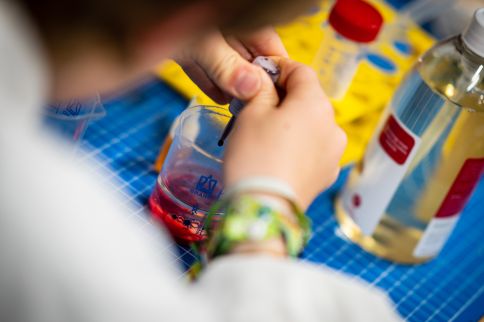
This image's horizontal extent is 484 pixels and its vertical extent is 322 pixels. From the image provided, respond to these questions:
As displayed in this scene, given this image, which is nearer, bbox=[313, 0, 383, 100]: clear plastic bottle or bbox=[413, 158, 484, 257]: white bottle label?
bbox=[413, 158, 484, 257]: white bottle label

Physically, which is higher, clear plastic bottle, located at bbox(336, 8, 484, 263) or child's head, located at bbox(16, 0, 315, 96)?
child's head, located at bbox(16, 0, 315, 96)

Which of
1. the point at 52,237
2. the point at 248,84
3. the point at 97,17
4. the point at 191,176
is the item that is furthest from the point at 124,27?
the point at 191,176

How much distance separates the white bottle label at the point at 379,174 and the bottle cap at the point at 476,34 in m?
0.11

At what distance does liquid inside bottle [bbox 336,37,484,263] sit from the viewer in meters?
0.78

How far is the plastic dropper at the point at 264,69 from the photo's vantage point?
25.9 inches

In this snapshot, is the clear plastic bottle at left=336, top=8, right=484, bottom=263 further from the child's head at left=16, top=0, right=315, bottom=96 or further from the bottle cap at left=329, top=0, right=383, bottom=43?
the child's head at left=16, top=0, right=315, bottom=96

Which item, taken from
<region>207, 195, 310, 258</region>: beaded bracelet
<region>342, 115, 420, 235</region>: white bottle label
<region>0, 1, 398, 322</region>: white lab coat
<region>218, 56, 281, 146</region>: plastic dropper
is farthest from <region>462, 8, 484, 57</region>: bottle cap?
<region>0, 1, 398, 322</region>: white lab coat

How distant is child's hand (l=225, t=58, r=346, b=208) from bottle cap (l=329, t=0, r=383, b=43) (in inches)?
9.7

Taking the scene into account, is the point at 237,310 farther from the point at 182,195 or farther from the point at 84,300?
the point at 182,195

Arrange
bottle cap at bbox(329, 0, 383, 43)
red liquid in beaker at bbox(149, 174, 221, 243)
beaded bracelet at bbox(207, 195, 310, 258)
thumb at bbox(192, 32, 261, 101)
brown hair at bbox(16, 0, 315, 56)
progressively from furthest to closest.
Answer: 1. bottle cap at bbox(329, 0, 383, 43)
2. red liquid in beaker at bbox(149, 174, 221, 243)
3. thumb at bbox(192, 32, 261, 101)
4. beaded bracelet at bbox(207, 195, 310, 258)
5. brown hair at bbox(16, 0, 315, 56)

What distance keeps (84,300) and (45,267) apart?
3 centimetres

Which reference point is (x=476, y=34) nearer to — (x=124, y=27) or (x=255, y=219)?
(x=255, y=219)

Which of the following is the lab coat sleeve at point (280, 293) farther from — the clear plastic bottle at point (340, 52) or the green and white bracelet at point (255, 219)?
the clear plastic bottle at point (340, 52)

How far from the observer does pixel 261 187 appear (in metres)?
0.54
